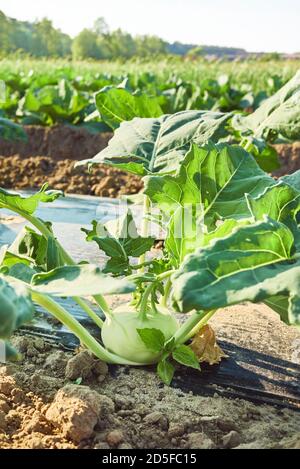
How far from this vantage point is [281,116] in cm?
244

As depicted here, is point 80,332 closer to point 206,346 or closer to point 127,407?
point 127,407

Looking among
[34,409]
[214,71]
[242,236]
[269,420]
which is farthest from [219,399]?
[214,71]

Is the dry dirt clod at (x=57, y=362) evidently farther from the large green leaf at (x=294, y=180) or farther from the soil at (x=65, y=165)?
the soil at (x=65, y=165)

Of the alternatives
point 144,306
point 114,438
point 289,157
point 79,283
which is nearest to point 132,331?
point 144,306

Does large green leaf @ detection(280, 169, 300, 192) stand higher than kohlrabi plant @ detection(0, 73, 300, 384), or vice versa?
large green leaf @ detection(280, 169, 300, 192)

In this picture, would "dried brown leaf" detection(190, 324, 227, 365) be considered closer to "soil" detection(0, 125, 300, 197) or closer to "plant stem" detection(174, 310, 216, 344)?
"plant stem" detection(174, 310, 216, 344)

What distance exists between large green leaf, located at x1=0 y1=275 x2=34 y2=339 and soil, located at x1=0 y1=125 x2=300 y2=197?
3774 millimetres

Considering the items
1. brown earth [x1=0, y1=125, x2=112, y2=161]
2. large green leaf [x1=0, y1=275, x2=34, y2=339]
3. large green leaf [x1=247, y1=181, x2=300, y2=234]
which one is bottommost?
brown earth [x1=0, y1=125, x2=112, y2=161]

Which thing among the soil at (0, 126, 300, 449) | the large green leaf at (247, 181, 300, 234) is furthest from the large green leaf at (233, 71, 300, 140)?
the large green leaf at (247, 181, 300, 234)

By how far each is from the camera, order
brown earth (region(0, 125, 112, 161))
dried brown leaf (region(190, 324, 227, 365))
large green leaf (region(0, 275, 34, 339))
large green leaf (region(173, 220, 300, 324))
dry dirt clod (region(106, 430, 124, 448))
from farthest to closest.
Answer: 1. brown earth (region(0, 125, 112, 161))
2. dried brown leaf (region(190, 324, 227, 365))
3. dry dirt clod (region(106, 430, 124, 448))
4. large green leaf (region(173, 220, 300, 324))
5. large green leaf (region(0, 275, 34, 339))

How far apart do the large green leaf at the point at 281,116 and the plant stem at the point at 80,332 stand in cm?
108

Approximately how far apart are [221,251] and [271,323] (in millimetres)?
1130

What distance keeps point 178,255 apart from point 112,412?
17.3 inches

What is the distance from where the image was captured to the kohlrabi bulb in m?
1.86
